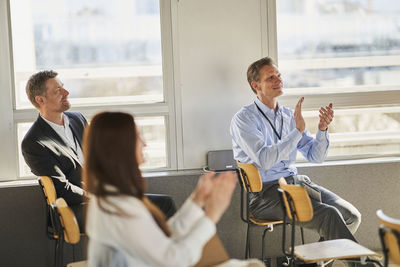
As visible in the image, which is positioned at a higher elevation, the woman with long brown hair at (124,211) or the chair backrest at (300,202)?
the woman with long brown hair at (124,211)

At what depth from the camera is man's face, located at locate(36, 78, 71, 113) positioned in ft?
12.3

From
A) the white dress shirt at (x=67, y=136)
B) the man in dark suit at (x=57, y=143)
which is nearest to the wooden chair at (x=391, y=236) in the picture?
the man in dark suit at (x=57, y=143)

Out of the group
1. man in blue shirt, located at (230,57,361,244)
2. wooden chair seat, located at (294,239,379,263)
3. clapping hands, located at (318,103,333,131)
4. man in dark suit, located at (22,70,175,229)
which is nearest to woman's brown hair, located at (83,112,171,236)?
wooden chair seat, located at (294,239,379,263)

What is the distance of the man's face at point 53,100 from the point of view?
3.76 m

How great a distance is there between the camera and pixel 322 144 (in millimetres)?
3879

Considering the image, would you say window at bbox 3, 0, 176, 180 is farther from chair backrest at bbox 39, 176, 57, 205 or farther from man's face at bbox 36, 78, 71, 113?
chair backrest at bbox 39, 176, 57, 205

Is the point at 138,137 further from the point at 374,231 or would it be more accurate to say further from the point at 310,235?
the point at 374,231

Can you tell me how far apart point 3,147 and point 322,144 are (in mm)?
2240

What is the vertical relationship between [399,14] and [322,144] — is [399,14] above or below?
above

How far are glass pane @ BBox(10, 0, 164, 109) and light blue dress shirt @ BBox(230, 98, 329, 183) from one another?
0.78 m

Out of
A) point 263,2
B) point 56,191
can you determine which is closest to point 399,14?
point 263,2

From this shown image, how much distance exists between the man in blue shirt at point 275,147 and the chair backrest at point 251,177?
0.21 feet

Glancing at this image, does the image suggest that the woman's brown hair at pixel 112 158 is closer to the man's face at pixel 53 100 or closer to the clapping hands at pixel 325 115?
the man's face at pixel 53 100

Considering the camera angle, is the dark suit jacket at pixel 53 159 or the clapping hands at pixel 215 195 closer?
the clapping hands at pixel 215 195
